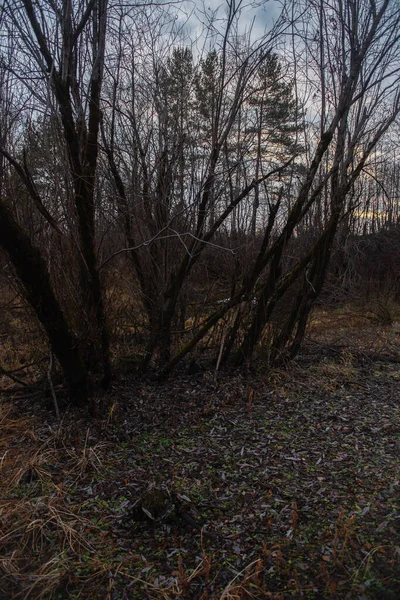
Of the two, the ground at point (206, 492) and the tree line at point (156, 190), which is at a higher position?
the tree line at point (156, 190)

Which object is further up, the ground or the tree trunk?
the tree trunk

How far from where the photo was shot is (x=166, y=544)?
2451mm

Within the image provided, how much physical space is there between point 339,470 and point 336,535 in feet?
2.81

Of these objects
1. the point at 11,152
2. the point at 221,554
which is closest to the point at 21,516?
the point at 221,554

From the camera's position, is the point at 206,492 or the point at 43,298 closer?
the point at 206,492

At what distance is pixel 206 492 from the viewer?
2941 millimetres

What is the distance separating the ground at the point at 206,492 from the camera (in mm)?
2201

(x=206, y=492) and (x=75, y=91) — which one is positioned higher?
(x=75, y=91)

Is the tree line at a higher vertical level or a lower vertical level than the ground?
higher

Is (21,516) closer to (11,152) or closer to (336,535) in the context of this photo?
(336,535)

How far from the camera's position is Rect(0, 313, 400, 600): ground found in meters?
2.20

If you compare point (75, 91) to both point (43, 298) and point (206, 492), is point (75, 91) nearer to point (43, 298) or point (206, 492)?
point (43, 298)

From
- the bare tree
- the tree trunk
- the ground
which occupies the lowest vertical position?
the ground

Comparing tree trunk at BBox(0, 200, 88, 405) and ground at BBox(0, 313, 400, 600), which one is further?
tree trunk at BBox(0, 200, 88, 405)
